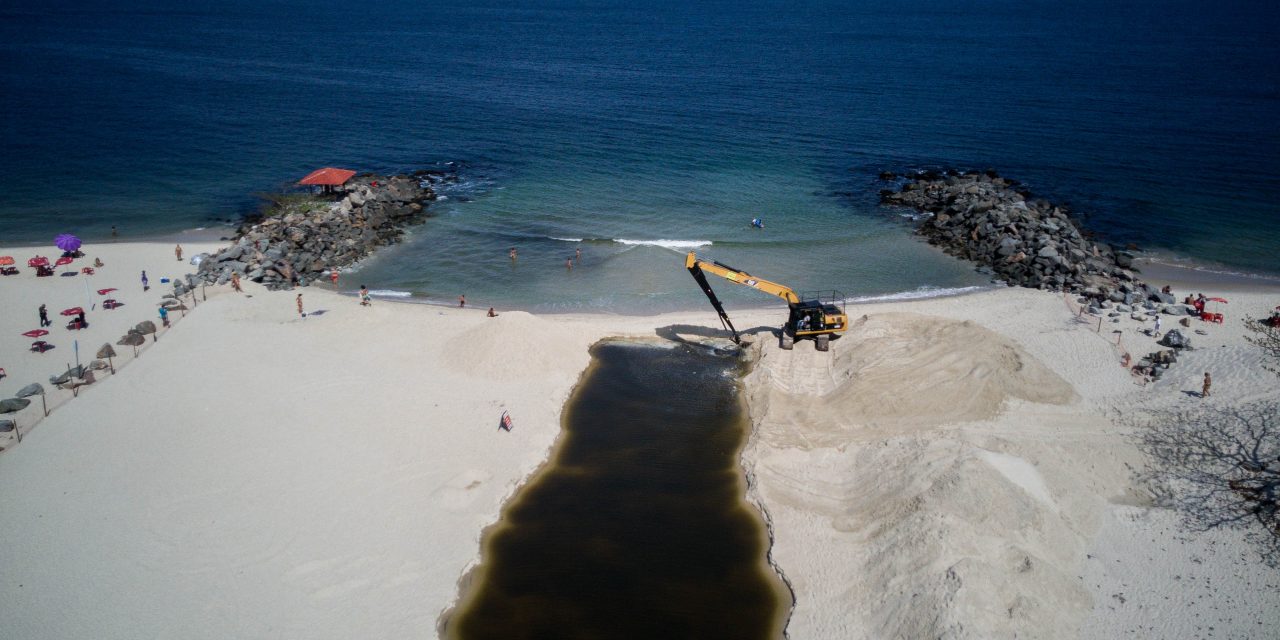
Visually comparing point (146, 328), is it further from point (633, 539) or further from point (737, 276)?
point (737, 276)

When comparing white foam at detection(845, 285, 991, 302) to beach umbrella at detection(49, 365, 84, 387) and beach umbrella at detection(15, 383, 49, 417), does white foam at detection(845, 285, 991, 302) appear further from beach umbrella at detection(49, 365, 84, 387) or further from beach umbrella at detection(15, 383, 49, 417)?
beach umbrella at detection(15, 383, 49, 417)

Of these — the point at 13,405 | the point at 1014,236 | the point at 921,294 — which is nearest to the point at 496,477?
the point at 13,405

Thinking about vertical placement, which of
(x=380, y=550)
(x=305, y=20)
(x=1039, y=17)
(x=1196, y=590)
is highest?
(x=1039, y=17)

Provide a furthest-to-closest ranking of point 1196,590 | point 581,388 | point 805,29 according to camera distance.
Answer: point 805,29
point 581,388
point 1196,590

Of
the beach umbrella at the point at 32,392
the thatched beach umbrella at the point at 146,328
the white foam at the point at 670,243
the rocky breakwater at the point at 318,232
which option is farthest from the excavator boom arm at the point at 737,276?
the beach umbrella at the point at 32,392

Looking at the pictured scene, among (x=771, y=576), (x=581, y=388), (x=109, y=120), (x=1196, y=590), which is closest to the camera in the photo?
(x=1196, y=590)

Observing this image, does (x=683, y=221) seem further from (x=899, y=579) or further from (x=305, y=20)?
(x=305, y=20)

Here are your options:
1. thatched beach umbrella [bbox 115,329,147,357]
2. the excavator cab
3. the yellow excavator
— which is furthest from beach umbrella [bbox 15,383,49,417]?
the excavator cab

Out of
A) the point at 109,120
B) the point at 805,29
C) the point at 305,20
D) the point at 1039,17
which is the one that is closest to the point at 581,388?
the point at 109,120
